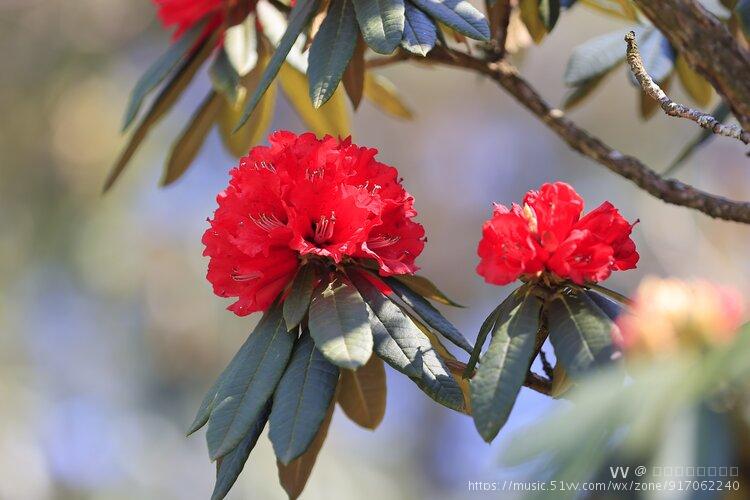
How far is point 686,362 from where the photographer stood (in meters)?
0.72

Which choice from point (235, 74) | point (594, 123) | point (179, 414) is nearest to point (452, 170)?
point (594, 123)

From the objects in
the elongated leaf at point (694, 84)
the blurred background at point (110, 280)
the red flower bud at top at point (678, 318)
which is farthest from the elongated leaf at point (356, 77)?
the blurred background at point (110, 280)

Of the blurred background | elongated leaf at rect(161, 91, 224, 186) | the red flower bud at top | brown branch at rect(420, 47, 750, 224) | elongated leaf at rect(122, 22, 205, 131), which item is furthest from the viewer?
the blurred background

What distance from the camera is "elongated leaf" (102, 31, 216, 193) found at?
1.47 meters

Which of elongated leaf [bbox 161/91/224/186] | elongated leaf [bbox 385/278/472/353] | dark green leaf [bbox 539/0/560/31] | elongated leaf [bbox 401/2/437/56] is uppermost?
dark green leaf [bbox 539/0/560/31]

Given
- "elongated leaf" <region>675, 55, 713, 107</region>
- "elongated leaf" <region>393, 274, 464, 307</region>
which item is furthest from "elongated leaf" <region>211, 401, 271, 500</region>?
"elongated leaf" <region>675, 55, 713, 107</region>

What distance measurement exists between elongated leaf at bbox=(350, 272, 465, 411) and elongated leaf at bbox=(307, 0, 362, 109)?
28cm

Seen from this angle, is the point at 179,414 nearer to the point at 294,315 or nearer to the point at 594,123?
the point at 594,123

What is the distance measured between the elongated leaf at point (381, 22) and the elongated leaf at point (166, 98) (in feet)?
1.35

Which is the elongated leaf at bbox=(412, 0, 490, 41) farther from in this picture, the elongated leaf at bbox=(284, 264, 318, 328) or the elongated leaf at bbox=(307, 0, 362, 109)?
the elongated leaf at bbox=(284, 264, 318, 328)

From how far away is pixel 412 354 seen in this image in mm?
1014

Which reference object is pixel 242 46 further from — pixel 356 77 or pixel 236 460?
pixel 236 460

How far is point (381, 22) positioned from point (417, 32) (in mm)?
46

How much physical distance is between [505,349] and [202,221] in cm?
475
